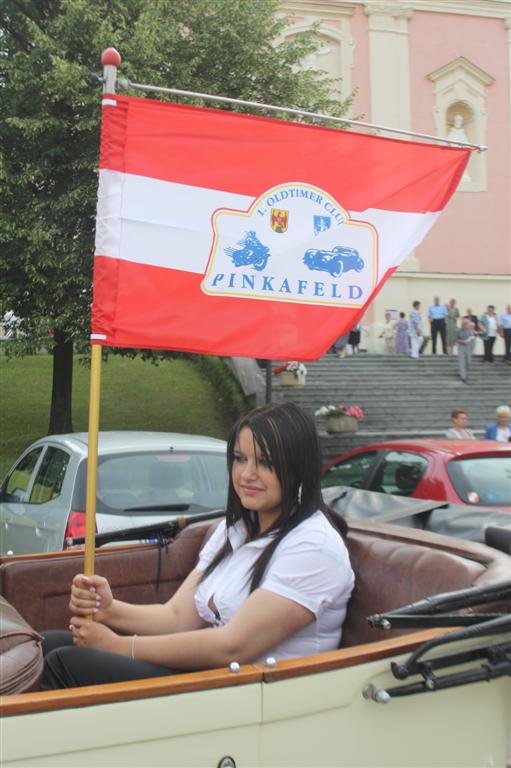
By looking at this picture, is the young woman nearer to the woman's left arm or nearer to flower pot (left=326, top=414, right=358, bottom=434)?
the woman's left arm

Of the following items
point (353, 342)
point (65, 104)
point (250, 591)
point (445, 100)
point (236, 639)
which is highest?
point (445, 100)

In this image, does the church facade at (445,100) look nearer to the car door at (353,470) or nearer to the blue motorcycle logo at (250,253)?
the car door at (353,470)

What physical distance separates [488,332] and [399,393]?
6.14m

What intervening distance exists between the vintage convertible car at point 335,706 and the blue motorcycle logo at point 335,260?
1409 mm

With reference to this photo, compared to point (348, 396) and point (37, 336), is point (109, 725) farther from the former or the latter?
point (348, 396)

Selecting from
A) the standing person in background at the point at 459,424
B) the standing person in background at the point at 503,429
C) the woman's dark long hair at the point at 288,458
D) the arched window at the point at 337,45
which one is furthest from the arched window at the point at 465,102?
the woman's dark long hair at the point at 288,458

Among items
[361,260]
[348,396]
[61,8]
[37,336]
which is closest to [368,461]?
[361,260]

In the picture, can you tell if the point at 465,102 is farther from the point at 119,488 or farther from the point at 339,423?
the point at 119,488

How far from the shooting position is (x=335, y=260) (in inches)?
151

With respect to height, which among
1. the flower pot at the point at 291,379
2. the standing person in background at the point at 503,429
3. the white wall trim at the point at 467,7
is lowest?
the standing person in background at the point at 503,429

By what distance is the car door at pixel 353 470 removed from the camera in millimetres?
8258

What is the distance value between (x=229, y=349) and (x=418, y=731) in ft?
5.40

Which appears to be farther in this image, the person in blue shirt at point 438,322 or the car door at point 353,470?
the person in blue shirt at point 438,322

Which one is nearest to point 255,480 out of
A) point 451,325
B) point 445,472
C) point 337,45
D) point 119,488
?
point 119,488
